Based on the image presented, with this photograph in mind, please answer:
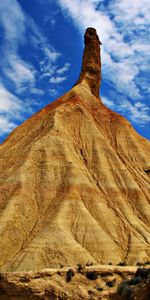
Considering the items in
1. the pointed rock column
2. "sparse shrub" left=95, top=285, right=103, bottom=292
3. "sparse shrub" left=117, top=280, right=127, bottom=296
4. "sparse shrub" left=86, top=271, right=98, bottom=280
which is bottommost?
"sparse shrub" left=95, top=285, right=103, bottom=292

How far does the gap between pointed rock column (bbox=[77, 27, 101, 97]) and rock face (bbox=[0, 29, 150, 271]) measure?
520 centimetres

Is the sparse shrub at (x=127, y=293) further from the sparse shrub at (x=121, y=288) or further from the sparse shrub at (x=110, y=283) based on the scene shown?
the sparse shrub at (x=110, y=283)

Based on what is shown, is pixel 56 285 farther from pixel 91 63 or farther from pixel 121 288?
pixel 91 63

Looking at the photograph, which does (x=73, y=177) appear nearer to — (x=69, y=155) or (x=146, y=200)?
(x=69, y=155)

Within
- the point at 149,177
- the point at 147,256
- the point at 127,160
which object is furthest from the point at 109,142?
the point at 147,256

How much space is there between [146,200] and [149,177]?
6308 mm

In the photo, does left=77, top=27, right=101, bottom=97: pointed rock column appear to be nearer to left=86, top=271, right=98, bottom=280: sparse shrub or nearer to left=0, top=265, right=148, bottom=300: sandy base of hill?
left=86, top=271, right=98, bottom=280: sparse shrub

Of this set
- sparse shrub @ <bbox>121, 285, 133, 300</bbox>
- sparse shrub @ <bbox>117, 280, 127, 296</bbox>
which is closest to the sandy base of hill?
sparse shrub @ <bbox>117, 280, 127, 296</bbox>

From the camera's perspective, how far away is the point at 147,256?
43.0 meters

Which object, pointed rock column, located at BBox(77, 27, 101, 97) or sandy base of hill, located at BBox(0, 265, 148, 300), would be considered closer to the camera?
sandy base of hill, located at BBox(0, 265, 148, 300)

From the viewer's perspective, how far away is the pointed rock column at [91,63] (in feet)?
241

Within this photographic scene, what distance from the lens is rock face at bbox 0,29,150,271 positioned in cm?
4169

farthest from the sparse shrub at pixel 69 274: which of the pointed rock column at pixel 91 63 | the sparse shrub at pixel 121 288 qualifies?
the pointed rock column at pixel 91 63

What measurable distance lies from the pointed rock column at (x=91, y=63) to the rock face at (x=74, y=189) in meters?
5.20
